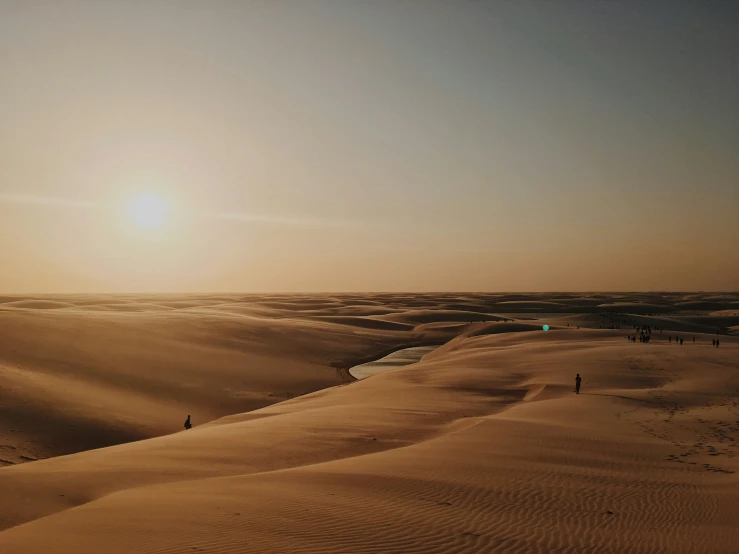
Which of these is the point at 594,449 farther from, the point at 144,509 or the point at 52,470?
the point at 52,470

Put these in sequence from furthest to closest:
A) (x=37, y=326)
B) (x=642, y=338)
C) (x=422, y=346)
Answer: (x=422, y=346) < (x=642, y=338) < (x=37, y=326)

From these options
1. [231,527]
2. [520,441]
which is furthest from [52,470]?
[520,441]

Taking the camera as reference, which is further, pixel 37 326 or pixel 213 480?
pixel 37 326

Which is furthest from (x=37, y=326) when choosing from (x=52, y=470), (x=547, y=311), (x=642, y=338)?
(x=547, y=311)

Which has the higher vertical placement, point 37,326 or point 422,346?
point 37,326

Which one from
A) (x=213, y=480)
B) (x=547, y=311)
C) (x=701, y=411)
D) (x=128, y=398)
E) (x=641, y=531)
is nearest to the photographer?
(x=641, y=531)

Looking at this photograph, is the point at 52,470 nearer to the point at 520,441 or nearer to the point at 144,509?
the point at 144,509
